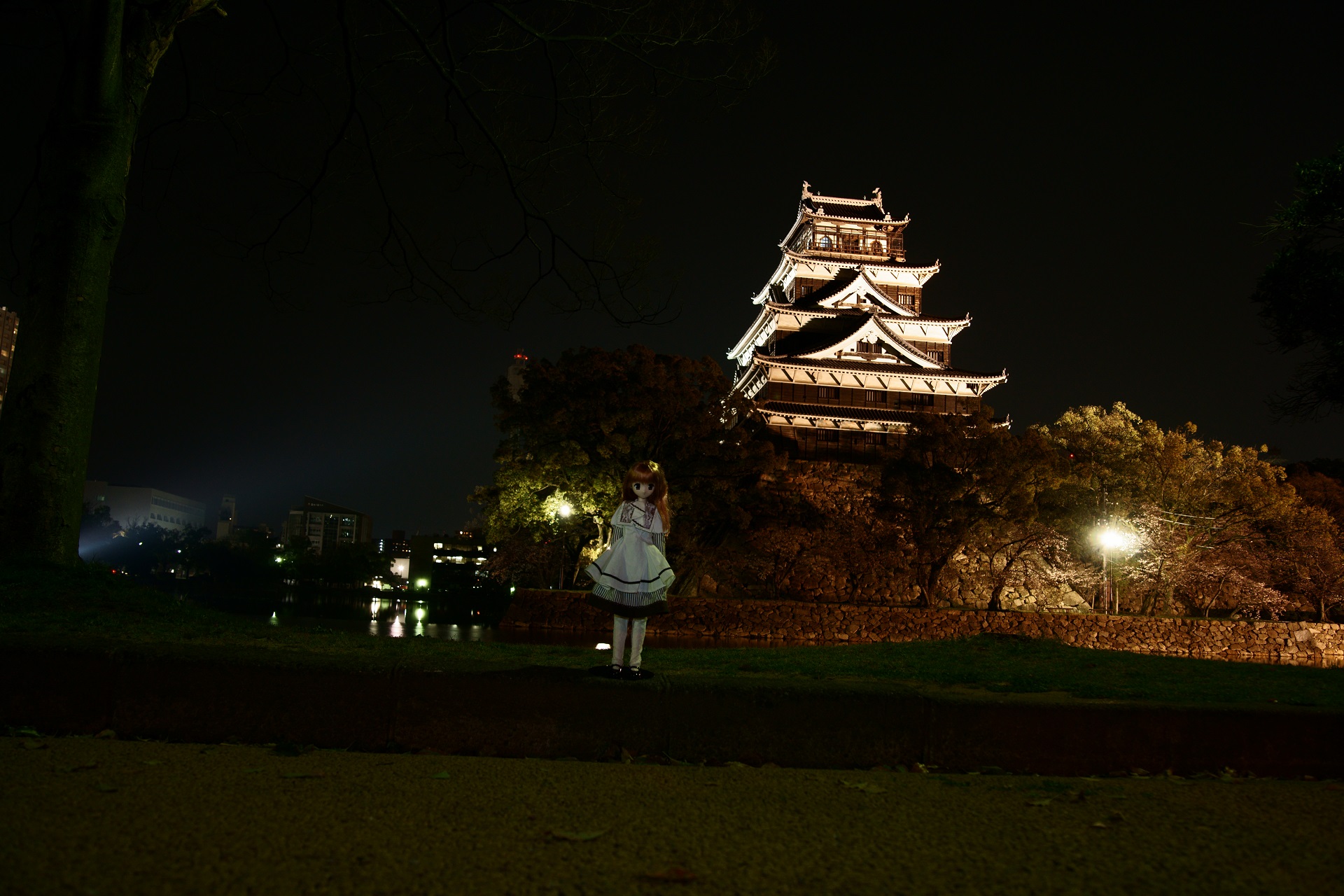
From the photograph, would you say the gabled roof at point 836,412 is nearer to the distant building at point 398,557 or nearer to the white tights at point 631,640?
the white tights at point 631,640

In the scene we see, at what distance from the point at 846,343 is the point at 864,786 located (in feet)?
111

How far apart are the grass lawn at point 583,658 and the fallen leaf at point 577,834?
138 centimetres

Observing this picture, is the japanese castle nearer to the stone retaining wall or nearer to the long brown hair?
the stone retaining wall

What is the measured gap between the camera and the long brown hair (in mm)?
5172

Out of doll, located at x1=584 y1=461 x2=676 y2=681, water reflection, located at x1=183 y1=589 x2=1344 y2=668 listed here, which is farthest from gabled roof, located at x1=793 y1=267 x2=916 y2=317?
doll, located at x1=584 y1=461 x2=676 y2=681

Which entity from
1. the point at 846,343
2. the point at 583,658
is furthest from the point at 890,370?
the point at 583,658

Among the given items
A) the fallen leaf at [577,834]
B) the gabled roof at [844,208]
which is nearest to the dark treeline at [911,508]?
the gabled roof at [844,208]

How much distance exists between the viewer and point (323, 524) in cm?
14488

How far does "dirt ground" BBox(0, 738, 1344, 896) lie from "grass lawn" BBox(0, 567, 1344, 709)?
1.93 feet

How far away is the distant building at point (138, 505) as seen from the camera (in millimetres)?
114875

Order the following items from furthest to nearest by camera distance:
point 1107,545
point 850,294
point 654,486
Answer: point 850,294 < point 1107,545 < point 654,486

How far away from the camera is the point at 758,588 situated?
28.5m

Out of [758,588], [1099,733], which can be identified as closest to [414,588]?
[758,588]

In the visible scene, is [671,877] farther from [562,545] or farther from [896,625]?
[562,545]
